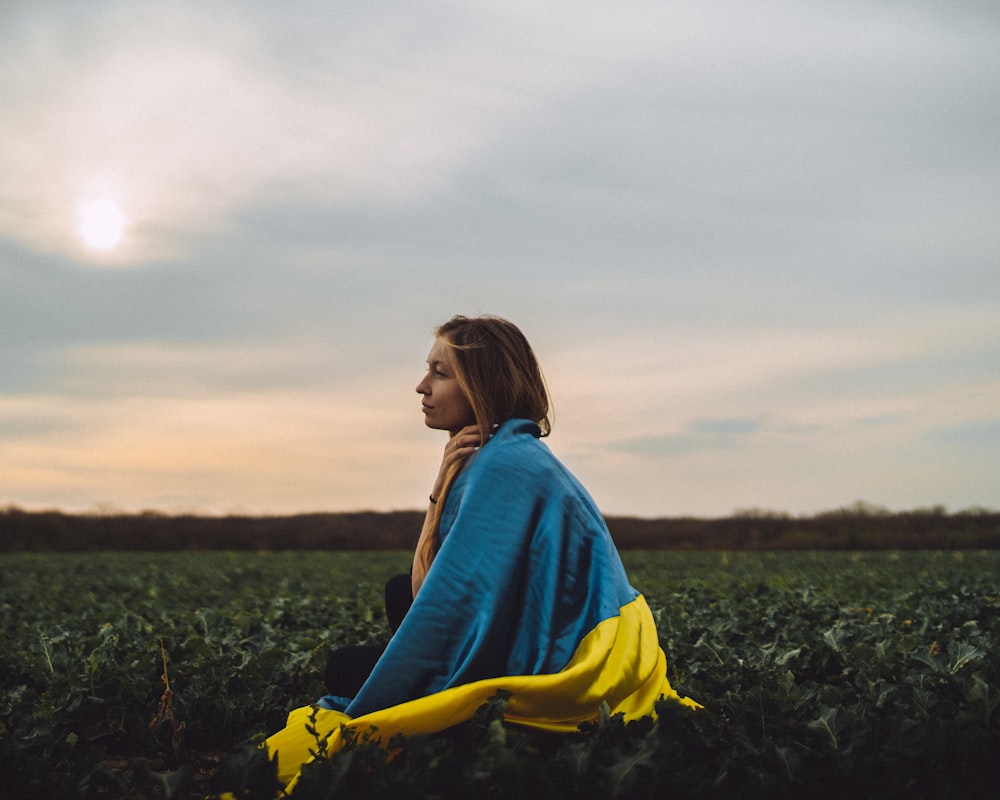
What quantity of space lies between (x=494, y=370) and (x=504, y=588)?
0.93 meters

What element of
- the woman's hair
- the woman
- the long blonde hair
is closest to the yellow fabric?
the woman

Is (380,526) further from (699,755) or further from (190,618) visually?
(699,755)

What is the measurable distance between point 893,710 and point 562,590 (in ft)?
6.62

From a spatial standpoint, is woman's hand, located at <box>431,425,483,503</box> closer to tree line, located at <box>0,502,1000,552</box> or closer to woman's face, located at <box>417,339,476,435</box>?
woman's face, located at <box>417,339,476,435</box>

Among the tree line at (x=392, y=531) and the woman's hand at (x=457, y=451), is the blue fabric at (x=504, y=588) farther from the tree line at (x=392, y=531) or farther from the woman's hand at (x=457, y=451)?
the tree line at (x=392, y=531)

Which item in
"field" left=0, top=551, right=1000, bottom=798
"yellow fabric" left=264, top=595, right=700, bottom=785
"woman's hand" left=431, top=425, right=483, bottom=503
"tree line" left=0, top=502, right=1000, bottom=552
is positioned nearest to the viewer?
"field" left=0, top=551, right=1000, bottom=798

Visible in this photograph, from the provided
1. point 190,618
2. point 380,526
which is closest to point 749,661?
point 190,618

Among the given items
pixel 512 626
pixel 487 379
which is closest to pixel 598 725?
pixel 512 626

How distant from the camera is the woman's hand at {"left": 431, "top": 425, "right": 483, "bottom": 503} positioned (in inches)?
137

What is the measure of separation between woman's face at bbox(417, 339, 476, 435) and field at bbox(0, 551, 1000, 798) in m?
1.25

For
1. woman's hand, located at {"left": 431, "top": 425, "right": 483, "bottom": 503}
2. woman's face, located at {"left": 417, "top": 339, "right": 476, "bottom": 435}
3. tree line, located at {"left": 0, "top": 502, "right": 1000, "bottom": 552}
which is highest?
woman's face, located at {"left": 417, "top": 339, "right": 476, "bottom": 435}

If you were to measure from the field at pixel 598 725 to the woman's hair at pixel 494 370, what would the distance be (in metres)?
1.24

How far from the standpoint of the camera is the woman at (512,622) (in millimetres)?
3127

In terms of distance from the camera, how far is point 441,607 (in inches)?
125
